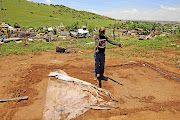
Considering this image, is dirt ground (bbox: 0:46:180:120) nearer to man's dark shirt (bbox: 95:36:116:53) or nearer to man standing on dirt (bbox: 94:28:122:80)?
man standing on dirt (bbox: 94:28:122:80)

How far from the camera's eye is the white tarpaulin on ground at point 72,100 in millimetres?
2874

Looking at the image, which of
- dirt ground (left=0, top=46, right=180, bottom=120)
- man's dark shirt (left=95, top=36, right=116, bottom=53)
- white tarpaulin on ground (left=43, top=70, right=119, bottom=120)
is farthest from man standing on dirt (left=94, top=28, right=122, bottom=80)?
white tarpaulin on ground (left=43, top=70, right=119, bottom=120)

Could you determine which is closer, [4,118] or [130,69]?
[4,118]

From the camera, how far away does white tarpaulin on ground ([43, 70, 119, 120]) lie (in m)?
2.87

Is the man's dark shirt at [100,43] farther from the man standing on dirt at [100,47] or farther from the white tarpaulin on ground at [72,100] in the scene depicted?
the white tarpaulin on ground at [72,100]

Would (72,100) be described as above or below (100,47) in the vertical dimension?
below

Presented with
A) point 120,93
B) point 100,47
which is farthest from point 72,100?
point 100,47

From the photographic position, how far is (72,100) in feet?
10.6

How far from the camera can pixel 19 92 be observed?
3947 mm

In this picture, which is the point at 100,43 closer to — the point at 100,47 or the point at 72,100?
the point at 100,47

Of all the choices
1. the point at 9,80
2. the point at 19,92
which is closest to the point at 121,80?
the point at 19,92

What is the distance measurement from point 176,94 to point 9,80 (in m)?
5.86

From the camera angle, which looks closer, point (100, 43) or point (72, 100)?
point (72, 100)

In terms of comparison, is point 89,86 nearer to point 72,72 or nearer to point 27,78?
point 72,72
